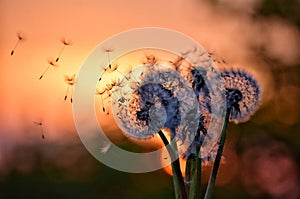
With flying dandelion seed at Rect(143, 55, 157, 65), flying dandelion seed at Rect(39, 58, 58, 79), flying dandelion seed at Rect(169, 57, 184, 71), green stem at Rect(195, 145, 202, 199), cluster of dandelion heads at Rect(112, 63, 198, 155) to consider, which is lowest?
green stem at Rect(195, 145, 202, 199)

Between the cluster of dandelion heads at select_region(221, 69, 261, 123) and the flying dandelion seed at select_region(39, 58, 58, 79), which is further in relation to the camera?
the flying dandelion seed at select_region(39, 58, 58, 79)

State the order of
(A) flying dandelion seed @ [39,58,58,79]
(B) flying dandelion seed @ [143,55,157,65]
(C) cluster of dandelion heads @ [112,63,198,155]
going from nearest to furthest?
(C) cluster of dandelion heads @ [112,63,198,155], (B) flying dandelion seed @ [143,55,157,65], (A) flying dandelion seed @ [39,58,58,79]

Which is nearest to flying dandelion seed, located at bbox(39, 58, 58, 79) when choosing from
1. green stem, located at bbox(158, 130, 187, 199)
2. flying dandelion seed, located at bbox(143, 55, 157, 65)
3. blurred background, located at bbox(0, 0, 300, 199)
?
blurred background, located at bbox(0, 0, 300, 199)

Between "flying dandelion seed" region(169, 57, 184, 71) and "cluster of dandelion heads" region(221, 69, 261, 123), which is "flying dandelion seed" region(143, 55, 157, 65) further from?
"cluster of dandelion heads" region(221, 69, 261, 123)

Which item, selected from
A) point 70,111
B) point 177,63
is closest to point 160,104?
point 177,63

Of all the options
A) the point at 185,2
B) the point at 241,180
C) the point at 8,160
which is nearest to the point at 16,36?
the point at 8,160

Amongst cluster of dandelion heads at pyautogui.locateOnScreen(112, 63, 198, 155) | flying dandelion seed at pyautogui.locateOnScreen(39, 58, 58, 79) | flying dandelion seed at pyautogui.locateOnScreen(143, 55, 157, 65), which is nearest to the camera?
cluster of dandelion heads at pyautogui.locateOnScreen(112, 63, 198, 155)
